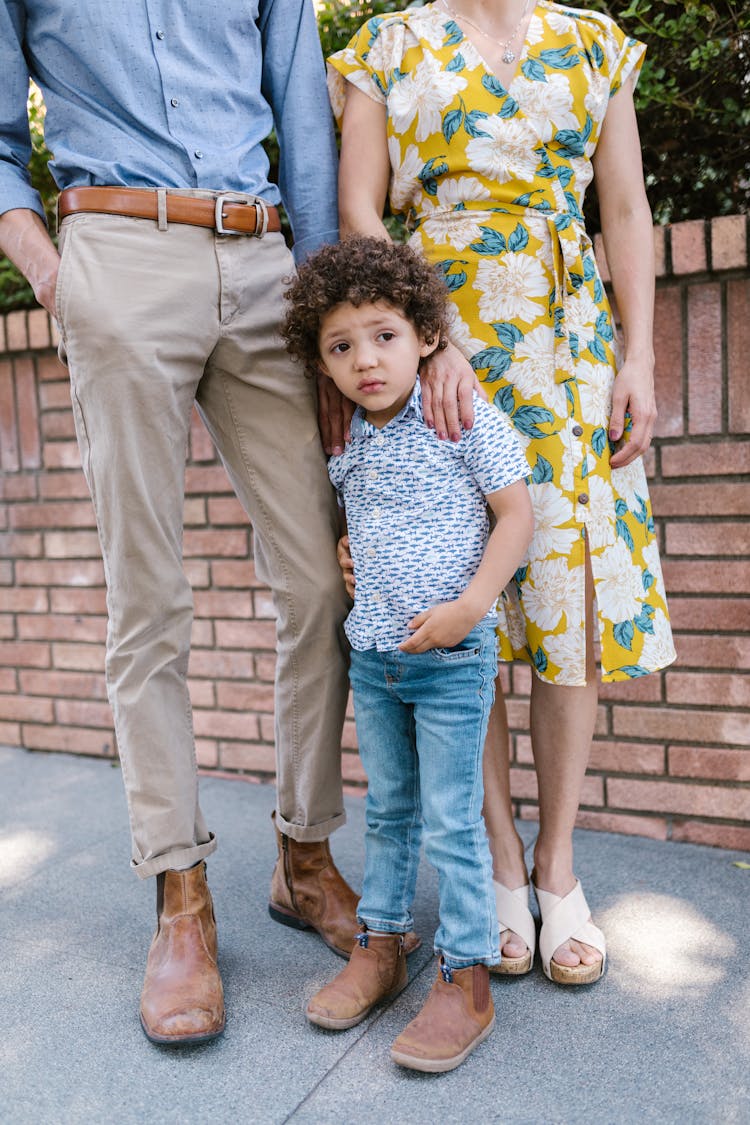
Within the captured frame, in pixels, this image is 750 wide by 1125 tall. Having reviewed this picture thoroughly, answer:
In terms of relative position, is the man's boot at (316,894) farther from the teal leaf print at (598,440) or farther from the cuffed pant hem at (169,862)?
the teal leaf print at (598,440)

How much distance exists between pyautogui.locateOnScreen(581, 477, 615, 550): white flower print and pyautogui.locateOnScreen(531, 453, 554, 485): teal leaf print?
0.23 feet

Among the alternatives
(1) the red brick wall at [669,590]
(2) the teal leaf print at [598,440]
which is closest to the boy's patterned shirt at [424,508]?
(2) the teal leaf print at [598,440]

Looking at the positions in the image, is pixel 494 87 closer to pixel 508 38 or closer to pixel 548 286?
pixel 508 38

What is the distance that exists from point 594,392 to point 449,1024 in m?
1.12

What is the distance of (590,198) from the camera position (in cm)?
241

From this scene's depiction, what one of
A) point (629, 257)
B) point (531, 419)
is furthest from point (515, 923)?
point (629, 257)

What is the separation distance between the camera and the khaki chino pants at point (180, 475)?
163 centimetres

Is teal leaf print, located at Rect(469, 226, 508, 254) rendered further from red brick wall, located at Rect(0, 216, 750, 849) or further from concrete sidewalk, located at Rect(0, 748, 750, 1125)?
concrete sidewalk, located at Rect(0, 748, 750, 1125)

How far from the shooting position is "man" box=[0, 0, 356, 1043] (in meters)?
1.64

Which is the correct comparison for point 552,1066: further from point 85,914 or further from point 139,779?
point 85,914

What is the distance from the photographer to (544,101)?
169 centimetres

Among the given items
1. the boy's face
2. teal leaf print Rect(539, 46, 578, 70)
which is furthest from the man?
teal leaf print Rect(539, 46, 578, 70)

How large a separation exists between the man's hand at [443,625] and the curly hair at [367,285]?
468 millimetres

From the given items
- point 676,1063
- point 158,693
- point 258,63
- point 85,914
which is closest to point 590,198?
point 258,63
